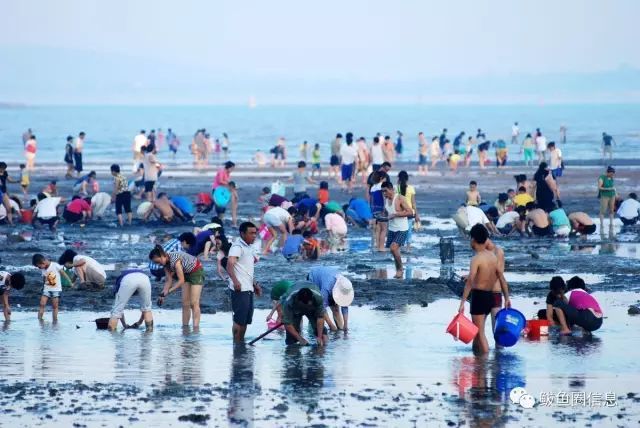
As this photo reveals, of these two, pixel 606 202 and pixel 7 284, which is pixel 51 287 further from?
pixel 606 202

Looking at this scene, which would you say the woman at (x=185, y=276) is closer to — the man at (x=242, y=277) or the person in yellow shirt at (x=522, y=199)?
the man at (x=242, y=277)

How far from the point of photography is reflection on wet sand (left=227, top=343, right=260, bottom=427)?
11508 mm

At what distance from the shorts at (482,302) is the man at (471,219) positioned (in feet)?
33.8

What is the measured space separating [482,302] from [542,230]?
12001mm

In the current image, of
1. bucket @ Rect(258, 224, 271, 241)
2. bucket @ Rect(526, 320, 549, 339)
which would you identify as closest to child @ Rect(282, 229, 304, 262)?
bucket @ Rect(258, 224, 271, 241)

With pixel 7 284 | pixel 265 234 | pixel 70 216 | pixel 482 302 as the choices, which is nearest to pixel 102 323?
pixel 7 284

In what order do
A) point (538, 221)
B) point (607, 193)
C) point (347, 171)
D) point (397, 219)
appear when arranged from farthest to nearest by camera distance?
1. point (347, 171)
2. point (607, 193)
3. point (538, 221)
4. point (397, 219)

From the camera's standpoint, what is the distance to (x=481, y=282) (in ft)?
46.9

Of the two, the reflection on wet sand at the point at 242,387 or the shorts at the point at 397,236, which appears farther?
the shorts at the point at 397,236

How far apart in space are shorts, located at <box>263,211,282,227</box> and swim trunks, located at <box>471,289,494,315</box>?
9825mm

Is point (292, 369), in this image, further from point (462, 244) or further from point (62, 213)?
point (62, 213)

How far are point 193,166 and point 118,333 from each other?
42.5 m

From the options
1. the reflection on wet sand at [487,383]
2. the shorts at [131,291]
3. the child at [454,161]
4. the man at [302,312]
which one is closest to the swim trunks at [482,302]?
the reflection on wet sand at [487,383]

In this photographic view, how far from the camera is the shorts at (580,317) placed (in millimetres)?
15516
